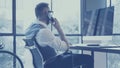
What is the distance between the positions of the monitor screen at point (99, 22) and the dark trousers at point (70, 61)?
425 millimetres

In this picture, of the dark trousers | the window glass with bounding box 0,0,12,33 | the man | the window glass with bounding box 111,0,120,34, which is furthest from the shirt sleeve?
the window glass with bounding box 111,0,120,34

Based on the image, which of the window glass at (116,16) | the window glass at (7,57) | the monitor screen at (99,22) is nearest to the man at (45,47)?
the monitor screen at (99,22)

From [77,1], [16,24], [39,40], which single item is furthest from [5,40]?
[39,40]

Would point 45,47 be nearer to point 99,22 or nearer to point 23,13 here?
point 99,22

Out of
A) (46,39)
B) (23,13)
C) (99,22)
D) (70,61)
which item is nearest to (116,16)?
(23,13)

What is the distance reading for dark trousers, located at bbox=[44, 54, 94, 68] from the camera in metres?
3.17

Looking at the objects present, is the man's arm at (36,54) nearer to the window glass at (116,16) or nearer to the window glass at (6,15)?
the window glass at (6,15)

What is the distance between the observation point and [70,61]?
10.8 feet

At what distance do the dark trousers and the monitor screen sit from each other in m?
0.43

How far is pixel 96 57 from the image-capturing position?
526cm

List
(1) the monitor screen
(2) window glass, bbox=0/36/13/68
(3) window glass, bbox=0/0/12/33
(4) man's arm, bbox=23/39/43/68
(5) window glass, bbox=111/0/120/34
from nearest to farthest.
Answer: (4) man's arm, bbox=23/39/43/68 < (1) the monitor screen < (2) window glass, bbox=0/36/13/68 < (3) window glass, bbox=0/0/12/33 < (5) window glass, bbox=111/0/120/34

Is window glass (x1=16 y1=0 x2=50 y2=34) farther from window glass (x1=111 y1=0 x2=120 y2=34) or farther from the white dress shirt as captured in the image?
the white dress shirt

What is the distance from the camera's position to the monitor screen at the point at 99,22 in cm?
369

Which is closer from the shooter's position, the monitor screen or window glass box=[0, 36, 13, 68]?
the monitor screen
